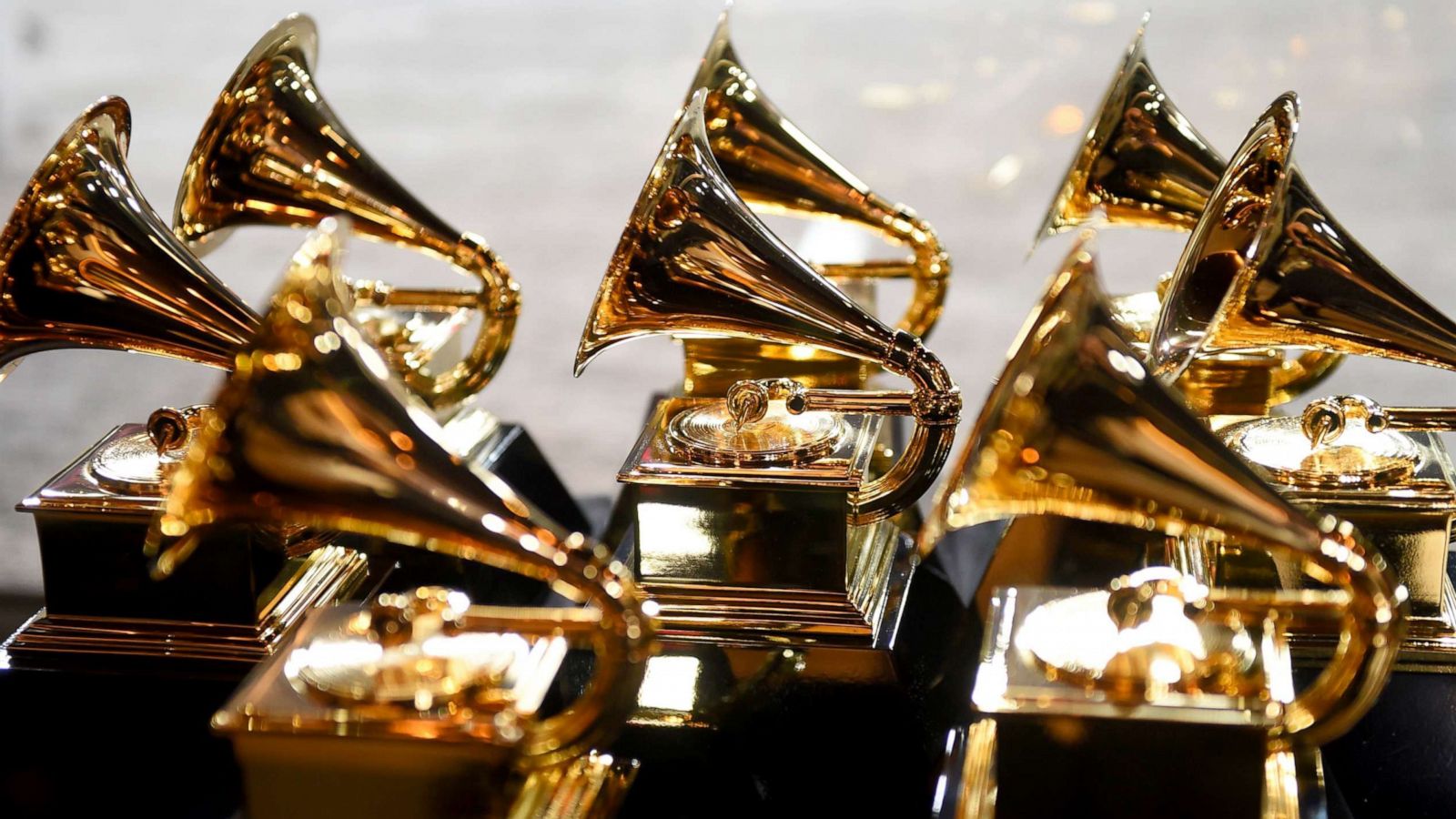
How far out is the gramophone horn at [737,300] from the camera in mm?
1501

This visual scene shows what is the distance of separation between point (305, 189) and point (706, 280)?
1.96 feet

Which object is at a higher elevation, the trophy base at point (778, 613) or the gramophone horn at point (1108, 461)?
the gramophone horn at point (1108, 461)

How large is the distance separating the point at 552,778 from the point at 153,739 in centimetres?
43

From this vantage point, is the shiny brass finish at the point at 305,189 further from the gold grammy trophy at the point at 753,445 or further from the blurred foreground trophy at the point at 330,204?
the gold grammy trophy at the point at 753,445

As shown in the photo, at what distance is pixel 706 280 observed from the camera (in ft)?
5.01

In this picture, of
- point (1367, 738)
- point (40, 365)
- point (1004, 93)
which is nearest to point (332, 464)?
point (1367, 738)

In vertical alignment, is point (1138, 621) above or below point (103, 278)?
below

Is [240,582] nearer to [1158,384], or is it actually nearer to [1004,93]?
[1158,384]

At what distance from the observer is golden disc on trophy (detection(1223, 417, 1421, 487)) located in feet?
4.79

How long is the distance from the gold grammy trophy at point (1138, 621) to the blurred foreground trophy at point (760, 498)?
12.4 inches

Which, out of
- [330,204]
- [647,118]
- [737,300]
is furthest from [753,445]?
[647,118]

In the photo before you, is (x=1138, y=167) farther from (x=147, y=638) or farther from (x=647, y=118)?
(x=647, y=118)

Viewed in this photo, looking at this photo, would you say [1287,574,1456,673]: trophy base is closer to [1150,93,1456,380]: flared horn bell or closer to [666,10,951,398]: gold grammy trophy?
[1150,93,1456,380]: flared horn bell

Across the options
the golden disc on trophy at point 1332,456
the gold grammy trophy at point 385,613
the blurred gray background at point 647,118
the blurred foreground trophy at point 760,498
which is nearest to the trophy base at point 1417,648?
the golden disc on trophy at point 1332,456
